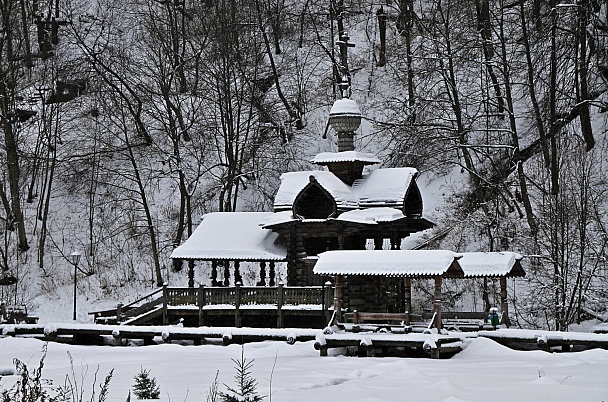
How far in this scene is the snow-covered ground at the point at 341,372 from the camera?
14.5 m

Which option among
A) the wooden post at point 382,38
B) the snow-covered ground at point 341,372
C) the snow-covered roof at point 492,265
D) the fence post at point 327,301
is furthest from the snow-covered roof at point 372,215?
the wooden post at point 382,38

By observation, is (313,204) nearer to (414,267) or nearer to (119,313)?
(119,313)

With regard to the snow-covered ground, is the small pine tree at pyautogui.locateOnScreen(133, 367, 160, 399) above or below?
above

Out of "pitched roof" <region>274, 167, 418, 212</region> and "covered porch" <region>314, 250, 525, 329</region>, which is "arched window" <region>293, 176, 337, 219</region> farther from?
"covered porch" <region>314, 250, 525, 329</region>

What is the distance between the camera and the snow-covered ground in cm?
1453

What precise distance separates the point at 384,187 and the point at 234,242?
236 inches

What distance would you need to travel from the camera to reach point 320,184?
1171 inches

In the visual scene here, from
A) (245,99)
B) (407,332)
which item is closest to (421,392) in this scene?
(407,332)

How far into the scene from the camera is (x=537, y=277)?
103ft

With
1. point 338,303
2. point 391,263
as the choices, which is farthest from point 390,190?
point 391,263

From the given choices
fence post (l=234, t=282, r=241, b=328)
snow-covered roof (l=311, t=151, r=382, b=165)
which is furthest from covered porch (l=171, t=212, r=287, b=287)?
snow-covered roof (l=311, t=151, r=382, b=165)

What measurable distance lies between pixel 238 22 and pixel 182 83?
16.9ft

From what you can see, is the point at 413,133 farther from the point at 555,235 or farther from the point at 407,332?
the point at 407,332

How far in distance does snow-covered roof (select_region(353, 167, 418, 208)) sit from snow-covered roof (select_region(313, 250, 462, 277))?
5347 millimetres
